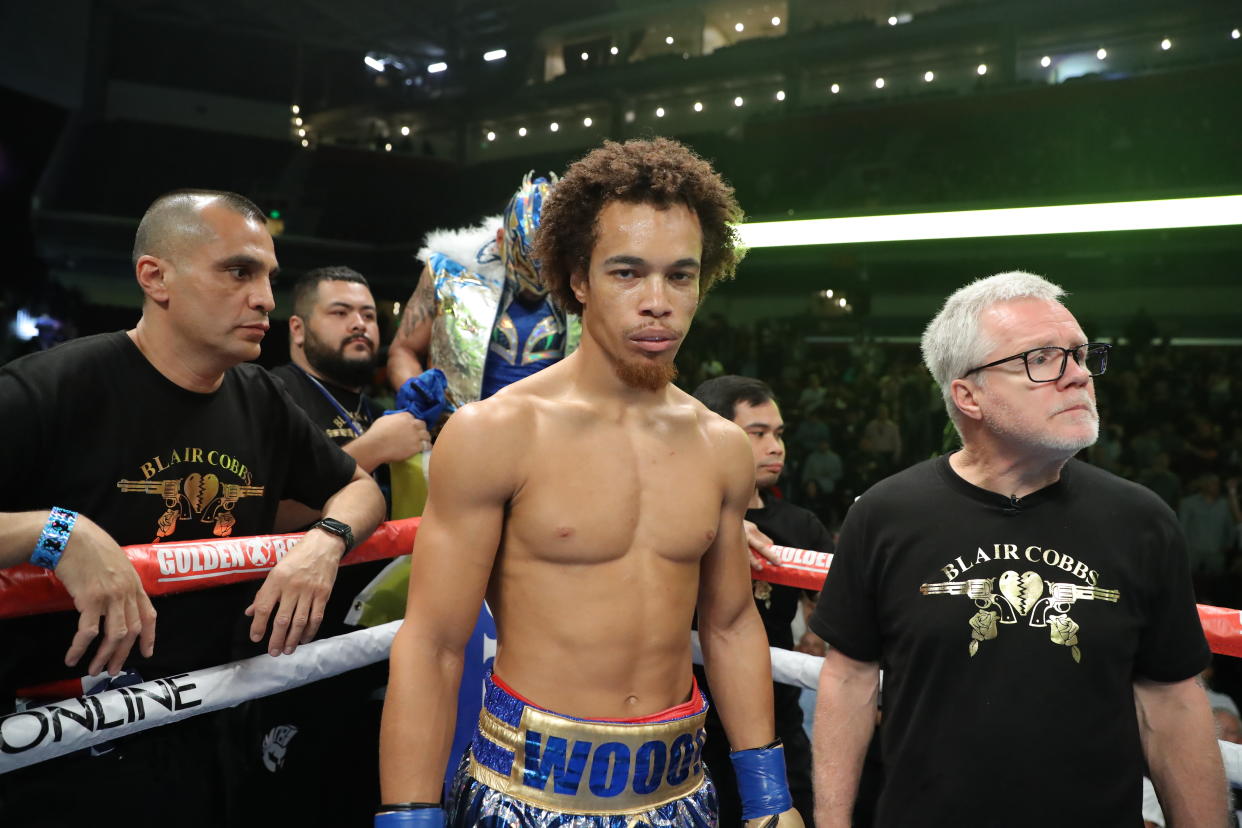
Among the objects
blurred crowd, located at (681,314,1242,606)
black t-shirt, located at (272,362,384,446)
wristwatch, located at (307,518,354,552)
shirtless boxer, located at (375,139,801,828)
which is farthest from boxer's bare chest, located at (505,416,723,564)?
blurred crowd, located at (681,314,1242,606)

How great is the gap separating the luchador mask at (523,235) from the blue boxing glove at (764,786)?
4.82ft

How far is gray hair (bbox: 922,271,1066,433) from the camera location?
148cm

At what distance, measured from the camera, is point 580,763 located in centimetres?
136

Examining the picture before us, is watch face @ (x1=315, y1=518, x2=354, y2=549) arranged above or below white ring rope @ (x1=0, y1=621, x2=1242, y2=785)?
above

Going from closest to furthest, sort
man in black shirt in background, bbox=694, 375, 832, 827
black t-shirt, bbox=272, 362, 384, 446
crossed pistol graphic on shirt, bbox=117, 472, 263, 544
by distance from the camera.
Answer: crossed pistol graphic on shirt, bbox=117, 472, 263, 544 → man in black shirt in background, bbox=694, 375, 832, 827 → black t-shirt, bbox=272, 362, 384, 446

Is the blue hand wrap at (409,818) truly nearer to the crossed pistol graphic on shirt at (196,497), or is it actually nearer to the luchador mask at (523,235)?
the crossed pistol graphic on shirt at (196,497)

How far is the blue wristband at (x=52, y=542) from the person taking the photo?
130 cm

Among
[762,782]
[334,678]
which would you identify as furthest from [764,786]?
[334,678]

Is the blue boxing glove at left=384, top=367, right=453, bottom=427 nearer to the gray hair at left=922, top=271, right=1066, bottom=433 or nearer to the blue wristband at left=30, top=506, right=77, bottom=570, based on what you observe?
the blue wristband at left=30, top=506, right=77, bottom=570

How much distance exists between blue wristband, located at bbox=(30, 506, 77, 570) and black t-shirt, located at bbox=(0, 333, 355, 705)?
0.73 ft

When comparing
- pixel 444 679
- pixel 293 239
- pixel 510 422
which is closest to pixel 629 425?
pixel 510 422

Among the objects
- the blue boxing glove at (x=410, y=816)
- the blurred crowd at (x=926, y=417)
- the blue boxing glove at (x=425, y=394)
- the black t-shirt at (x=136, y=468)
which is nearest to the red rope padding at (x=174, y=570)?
the black t-shirt at (x=136, y=468)

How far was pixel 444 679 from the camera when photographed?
1.36 m

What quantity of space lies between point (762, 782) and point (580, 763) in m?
0.30
